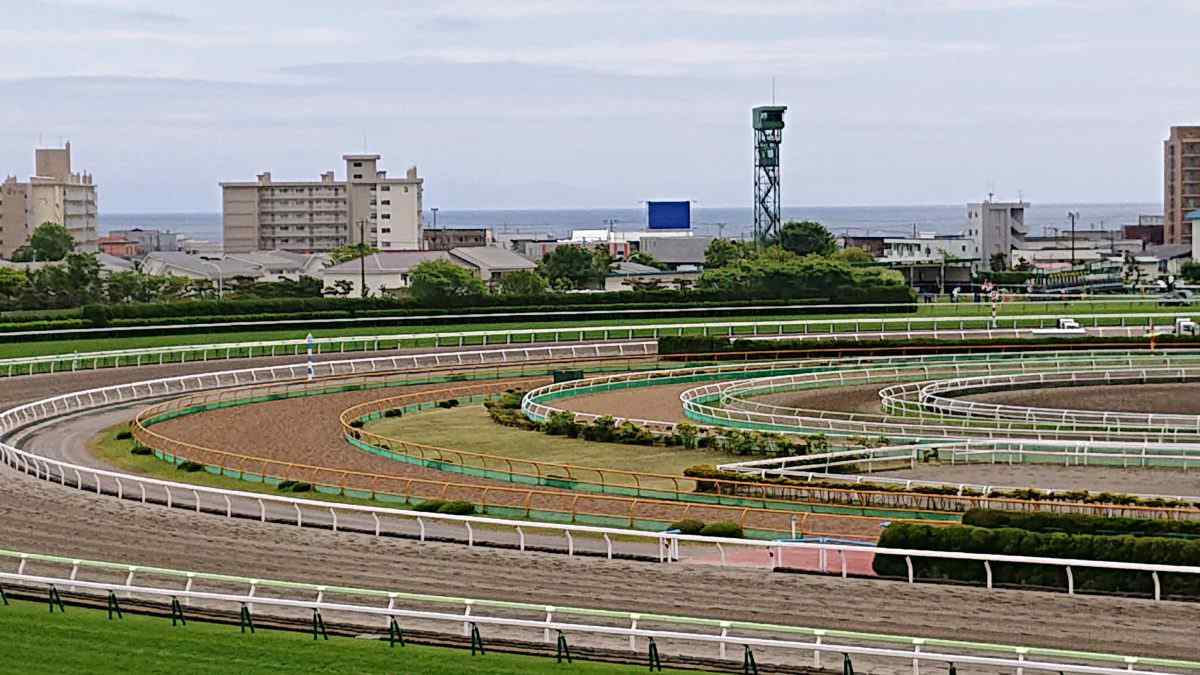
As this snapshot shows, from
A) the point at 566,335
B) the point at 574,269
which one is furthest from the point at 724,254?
the point at 566,335

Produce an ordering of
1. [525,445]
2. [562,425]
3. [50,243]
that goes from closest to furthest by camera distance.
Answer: [525,445] < [562,425] < [50,243]

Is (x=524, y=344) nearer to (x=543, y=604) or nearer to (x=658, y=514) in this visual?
(x=658, y=514)

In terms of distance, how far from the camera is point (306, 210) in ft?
441

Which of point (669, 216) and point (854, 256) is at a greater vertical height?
point (669, 216)

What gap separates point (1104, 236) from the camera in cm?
14475

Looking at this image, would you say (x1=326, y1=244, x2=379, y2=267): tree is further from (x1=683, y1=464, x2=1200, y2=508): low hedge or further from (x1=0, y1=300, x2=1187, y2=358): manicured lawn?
(x1=683, y1=464, x2=1200, y2=508): low hedge

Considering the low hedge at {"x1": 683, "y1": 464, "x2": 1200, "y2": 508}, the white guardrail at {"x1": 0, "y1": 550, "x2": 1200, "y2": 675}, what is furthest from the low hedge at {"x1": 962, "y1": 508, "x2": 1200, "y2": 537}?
the white guardrail at {"x1": 0, "y1": 550, "x2": 1200, "y2": 675}

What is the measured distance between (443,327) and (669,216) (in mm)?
113651

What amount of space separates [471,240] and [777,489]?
106718 mm

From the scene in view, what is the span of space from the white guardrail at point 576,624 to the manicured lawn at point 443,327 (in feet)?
105

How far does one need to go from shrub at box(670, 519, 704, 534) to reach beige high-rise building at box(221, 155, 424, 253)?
→ 10177 cm

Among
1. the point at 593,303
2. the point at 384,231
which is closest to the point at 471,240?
the point at 384,231

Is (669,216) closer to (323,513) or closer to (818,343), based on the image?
(818,343)

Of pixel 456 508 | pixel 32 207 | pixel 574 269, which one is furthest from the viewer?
pixel 32 207
